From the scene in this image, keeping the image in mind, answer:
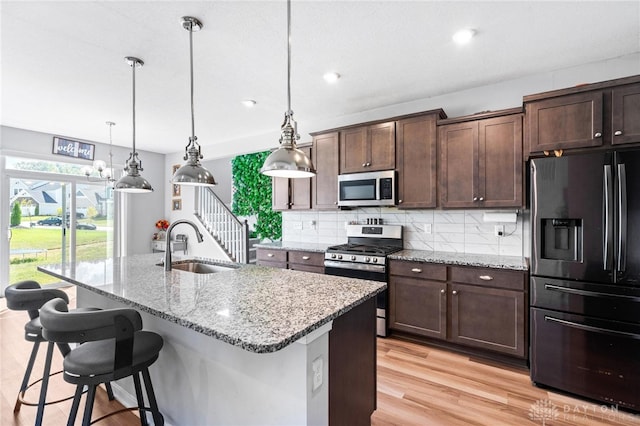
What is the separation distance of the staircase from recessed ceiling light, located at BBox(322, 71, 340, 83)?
285 cm

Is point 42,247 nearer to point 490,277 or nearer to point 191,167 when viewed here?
point 191,167

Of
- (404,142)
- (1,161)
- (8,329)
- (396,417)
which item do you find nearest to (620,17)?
(404,142)

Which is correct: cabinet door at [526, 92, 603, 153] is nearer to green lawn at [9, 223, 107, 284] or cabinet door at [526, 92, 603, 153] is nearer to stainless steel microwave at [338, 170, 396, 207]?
stainless steel microwave at [338, 170, 396, 207]

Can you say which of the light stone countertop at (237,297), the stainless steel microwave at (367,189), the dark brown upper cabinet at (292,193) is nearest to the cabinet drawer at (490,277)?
the stainless steel microwave at (367,189)

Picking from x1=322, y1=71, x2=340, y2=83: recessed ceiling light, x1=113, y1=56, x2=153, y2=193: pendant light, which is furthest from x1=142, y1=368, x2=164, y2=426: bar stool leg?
x1=322, y1=71, x2=340, y2=83: recessed ceiling light

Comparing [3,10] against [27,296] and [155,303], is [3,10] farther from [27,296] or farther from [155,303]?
[155,303]

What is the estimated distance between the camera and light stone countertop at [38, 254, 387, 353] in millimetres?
1105

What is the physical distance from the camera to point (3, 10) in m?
1.96

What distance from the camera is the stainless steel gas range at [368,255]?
3209 millimetres

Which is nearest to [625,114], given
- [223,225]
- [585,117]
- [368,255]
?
[585,117]

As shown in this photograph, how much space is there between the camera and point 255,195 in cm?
601

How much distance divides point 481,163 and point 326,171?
70.1 inches

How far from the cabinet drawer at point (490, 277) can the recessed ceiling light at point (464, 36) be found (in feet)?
6.26

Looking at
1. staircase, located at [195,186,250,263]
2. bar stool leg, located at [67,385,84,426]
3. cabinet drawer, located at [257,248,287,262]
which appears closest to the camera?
bar stool leg, located at [67,385,84,426]
